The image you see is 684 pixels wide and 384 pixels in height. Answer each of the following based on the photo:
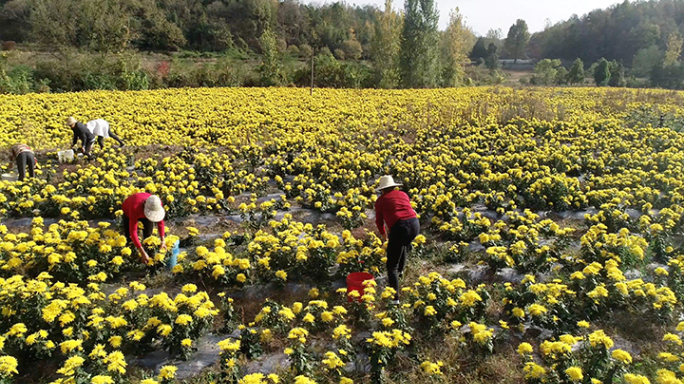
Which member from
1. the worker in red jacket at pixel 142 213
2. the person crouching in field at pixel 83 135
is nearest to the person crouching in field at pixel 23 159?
the person crouching in field at pixel 83 135

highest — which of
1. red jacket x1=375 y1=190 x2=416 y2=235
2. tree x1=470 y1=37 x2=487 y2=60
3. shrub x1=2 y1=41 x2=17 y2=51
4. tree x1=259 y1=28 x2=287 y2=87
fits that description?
tree x1=470 y1=37 x2=487 y2=60

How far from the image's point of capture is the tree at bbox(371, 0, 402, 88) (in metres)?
27.1

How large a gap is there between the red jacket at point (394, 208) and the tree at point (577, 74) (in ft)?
114

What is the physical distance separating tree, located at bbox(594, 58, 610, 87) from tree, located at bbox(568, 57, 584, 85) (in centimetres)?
108

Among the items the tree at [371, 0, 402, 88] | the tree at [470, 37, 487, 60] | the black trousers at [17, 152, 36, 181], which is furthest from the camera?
the tree at [470, 37, 487, 60]

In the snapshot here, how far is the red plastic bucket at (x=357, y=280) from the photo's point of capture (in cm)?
460

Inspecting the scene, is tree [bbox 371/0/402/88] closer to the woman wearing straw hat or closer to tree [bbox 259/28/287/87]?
tree [bbox 259/28/287/87]

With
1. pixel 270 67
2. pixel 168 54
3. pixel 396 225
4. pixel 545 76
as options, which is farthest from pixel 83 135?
pixel 168 54

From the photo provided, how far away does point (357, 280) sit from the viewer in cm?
481

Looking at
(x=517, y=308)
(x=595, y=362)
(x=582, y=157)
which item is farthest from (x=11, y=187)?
(x=582, y=157)

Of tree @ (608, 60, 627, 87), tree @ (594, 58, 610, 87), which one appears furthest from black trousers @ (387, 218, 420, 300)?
tree @ (608, 60, 627, 87)

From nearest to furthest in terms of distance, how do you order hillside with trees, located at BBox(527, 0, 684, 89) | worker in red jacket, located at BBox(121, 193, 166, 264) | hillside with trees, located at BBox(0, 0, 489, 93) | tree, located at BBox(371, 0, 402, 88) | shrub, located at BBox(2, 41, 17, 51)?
worker in red jacket, located at BBox(121, 193, 166, 264), hillside with trees, located at BBox(0, 0, 489, 93), tree, located at BBox(371, 0, 402, 88), shrub, located at BBox(2, 41, 17, 51), hillside with trees, located at BBox(527, 0, 684, 89)

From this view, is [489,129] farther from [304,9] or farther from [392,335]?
[304,9]

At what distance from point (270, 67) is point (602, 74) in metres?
25.3
